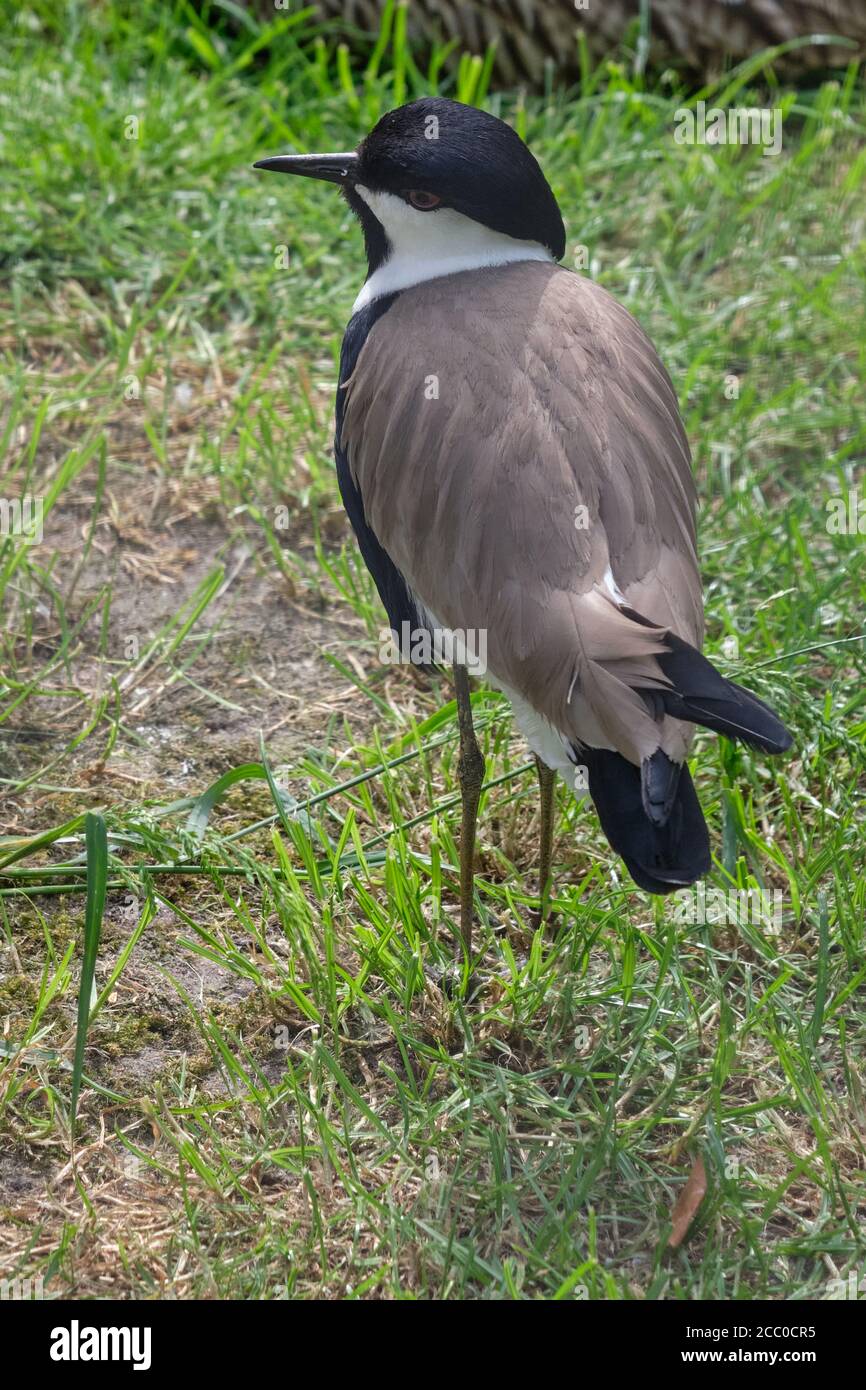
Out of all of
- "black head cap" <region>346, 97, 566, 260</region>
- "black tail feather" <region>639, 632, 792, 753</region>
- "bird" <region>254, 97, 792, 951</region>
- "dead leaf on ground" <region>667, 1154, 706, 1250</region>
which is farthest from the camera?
"black head cap" <region>346, 97, 566, 260</region>

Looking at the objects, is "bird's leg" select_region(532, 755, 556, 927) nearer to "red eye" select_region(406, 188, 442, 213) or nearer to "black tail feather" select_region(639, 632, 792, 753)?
"black tail feather" select_region(639, 632, 792, 753)

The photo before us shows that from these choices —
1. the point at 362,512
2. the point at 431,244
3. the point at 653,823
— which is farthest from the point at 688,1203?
the point at 431,244

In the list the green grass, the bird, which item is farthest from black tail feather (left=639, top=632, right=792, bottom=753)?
the green grass

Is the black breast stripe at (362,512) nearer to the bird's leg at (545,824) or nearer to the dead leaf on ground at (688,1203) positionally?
the bird's leg at (545,824)

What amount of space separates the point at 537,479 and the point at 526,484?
0.06 ft

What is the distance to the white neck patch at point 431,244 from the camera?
2635 mm

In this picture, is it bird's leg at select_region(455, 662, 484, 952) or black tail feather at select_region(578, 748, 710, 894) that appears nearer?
black tail feather at select_region(578, 748, 710, 894)

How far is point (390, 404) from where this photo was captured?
2.49 metres

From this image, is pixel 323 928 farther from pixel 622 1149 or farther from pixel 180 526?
pixel 180 526

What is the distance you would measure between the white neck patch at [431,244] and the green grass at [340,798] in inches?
34.0

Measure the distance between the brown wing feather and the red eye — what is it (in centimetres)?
12

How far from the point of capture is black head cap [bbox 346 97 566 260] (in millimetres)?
2535

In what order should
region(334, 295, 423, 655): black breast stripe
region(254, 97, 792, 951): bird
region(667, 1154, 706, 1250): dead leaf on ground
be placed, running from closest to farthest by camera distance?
region(254, 97, 792, 951): bird, region(667, 1154, 706, 1250): dead leaf on ground, region(334, 295, 423, 655): black breast stripe

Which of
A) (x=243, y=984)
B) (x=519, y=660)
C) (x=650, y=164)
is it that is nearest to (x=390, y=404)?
(x=519, y=660)
